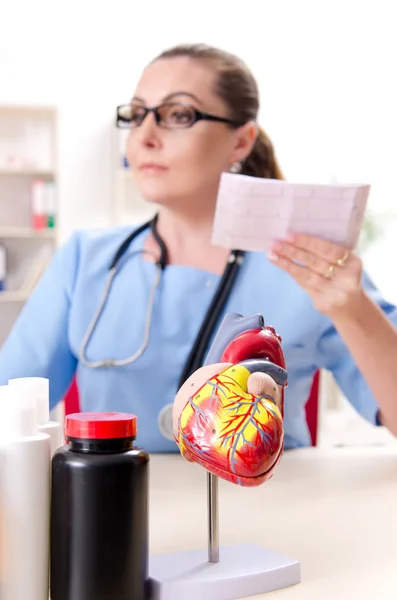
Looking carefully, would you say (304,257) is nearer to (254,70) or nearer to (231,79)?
(231,79)

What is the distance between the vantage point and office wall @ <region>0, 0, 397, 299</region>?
3.88m

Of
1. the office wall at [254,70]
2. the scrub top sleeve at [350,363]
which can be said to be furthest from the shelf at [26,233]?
the scrub top sleeve at [350,363]

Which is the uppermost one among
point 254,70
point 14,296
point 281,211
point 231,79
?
point 254,70

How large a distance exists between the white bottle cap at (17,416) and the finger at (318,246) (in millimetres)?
660

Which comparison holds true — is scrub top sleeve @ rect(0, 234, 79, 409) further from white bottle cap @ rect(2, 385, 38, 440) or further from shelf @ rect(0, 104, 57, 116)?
shelf @ rect(0, 104, 57, 116)

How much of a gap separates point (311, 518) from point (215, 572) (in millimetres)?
257

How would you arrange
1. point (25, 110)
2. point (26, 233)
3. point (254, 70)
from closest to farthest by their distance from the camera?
point (26, 233)
point (25, 110)
point (254, 70)

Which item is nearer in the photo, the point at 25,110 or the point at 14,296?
the point at 14,296

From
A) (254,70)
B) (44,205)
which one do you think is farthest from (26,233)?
(254,70)

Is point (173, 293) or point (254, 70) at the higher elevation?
point (254, 70)

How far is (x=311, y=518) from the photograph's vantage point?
2.81 feet

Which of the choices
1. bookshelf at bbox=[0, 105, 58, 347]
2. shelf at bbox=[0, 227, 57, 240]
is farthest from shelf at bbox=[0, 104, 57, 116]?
shelf at bbox=[0, 227, 57, 240]

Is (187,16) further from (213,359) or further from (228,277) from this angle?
(213,359)

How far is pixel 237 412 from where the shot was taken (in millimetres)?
538
